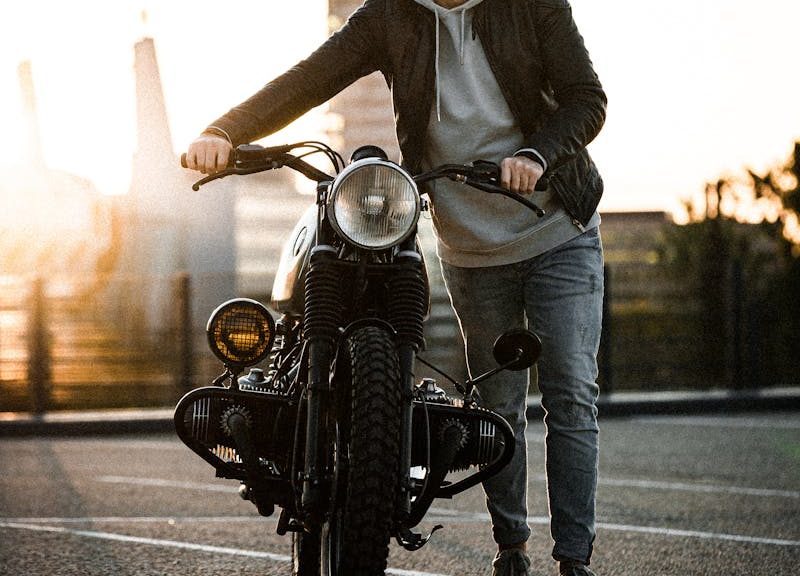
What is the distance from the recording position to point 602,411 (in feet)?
→ 41.1

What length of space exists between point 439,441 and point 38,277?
31.9ft

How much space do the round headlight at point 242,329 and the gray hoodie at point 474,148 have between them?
688 mm

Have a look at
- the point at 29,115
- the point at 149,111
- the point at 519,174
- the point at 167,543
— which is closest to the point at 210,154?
the point at 519,174

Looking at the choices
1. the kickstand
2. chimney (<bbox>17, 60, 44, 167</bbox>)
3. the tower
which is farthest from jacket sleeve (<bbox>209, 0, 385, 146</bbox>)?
chimney (<bbox>17, 60, 44, 167</bbox>)

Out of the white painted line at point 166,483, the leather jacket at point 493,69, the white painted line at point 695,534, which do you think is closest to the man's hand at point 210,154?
the leather jacket at point 493,69

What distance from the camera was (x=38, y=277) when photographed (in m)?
12.3

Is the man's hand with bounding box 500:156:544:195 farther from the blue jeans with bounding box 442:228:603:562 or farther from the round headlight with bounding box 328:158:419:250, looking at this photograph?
the blue jeans with bounding box 442:228:603:562

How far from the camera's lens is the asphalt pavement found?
15.7 ft

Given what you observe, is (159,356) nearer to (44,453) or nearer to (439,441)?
(44,453)

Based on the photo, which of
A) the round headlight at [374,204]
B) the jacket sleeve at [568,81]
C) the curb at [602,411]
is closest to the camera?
the round headlight at [374,204]

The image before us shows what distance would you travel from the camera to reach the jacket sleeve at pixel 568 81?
3.49 metres

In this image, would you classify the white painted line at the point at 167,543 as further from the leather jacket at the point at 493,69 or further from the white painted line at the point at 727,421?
the white painted line at the point at 727,421

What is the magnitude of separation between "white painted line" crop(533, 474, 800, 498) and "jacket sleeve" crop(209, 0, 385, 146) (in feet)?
13.2

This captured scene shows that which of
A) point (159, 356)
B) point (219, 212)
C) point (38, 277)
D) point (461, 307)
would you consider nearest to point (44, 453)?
point (38, 277)
